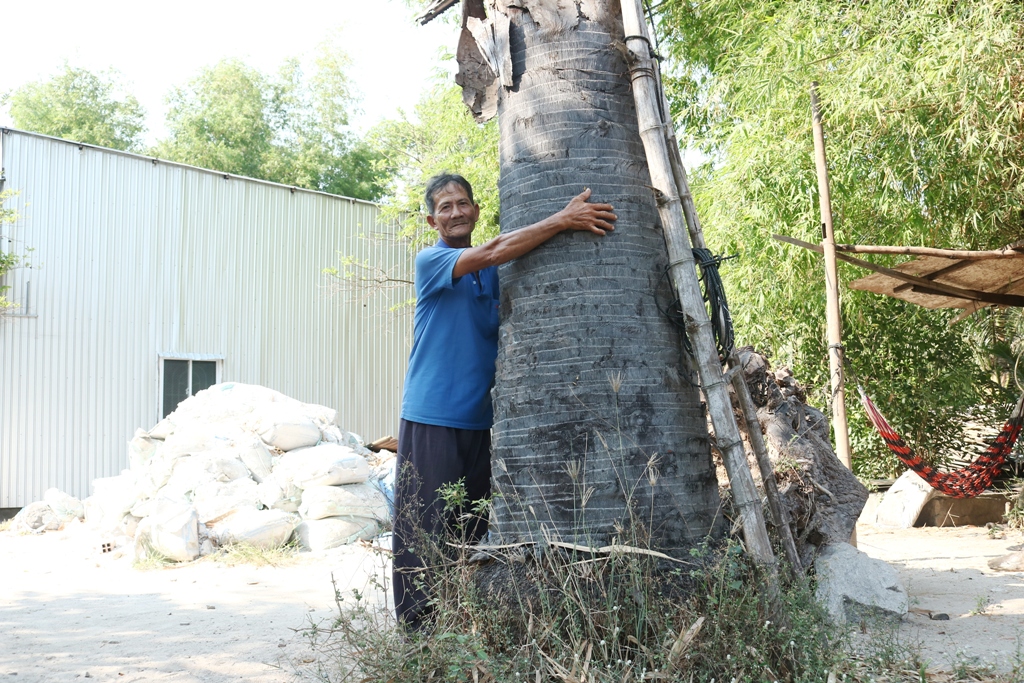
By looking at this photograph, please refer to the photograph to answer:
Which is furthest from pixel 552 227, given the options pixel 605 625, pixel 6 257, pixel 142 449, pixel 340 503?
pixel 6 257

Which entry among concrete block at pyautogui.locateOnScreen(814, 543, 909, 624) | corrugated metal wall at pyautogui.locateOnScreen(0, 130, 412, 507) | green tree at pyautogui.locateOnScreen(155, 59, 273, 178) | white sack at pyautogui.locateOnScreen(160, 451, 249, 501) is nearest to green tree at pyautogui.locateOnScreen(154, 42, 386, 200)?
green tree at pyautogui.locateOnScreen(155, 59, 273, 178)

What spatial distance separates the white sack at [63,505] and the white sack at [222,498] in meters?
3.55

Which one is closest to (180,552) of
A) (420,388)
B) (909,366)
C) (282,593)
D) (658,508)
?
(282,593)

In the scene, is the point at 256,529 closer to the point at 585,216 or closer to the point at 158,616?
the point at 158,616

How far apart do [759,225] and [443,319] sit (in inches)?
210

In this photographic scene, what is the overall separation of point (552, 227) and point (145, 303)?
34.0 feet

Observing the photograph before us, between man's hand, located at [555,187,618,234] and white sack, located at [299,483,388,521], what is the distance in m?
5.25

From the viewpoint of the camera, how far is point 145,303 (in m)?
12.0

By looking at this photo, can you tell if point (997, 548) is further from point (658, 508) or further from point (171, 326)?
point (171, 326)

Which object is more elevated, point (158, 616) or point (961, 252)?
point (961, 252)

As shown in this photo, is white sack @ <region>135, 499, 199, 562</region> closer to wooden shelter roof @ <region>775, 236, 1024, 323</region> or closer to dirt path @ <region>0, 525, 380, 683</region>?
dirt path @ <region>0, 525, 380, 683</region>

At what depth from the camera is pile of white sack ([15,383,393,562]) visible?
7.29 metres

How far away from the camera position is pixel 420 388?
3328 millimetres

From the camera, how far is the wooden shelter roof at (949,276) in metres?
5.84
